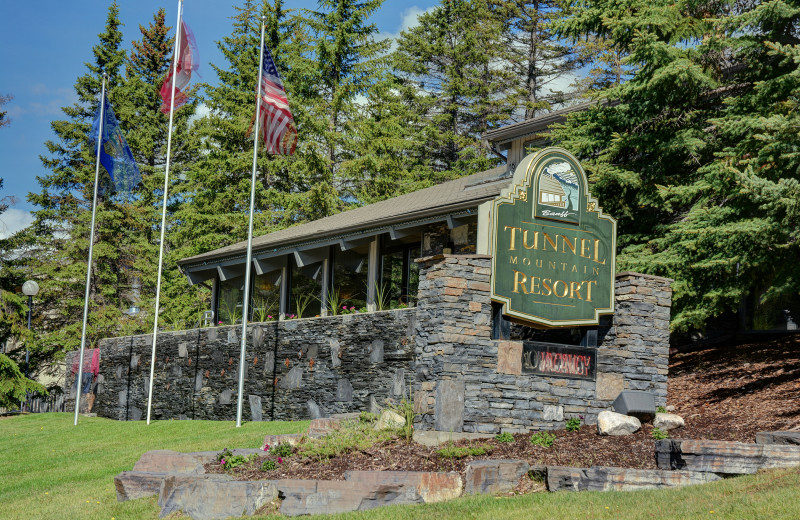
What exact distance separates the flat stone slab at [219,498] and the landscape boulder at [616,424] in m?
4.28

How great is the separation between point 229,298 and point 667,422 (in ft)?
51.9

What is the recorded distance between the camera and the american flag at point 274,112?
642 inches

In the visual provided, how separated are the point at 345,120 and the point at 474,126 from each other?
6.07m

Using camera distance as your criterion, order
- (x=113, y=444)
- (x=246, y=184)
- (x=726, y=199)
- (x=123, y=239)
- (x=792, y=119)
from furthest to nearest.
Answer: (x=123, y=239) → (x=246, y=184) → (x=113, y=444) → (x=726, y=199) → (x=792, y=119)

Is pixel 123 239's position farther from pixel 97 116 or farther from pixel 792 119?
pixel 792 119

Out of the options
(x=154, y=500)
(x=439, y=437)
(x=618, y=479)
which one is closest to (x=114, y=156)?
(x=154, y=500)

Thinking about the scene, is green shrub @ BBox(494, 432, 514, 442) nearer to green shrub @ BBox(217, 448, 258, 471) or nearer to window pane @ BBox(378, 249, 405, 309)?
green shrub @ BBox(217, 448, 258, 471)

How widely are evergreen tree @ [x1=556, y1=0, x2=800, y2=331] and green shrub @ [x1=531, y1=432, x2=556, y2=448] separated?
3927mm

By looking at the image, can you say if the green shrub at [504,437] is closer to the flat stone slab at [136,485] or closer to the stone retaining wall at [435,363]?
the stone retaining wall at [435,363]

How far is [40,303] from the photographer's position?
35875 millimetres

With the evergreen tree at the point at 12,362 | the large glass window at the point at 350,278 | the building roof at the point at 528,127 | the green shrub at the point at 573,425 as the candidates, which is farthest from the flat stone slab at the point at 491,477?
the evergreen tree at the point at 12,362

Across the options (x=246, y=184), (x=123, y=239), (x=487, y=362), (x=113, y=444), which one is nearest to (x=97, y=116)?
(x=113, y=444)

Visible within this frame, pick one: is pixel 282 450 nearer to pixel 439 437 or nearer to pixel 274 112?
pixel 439 437

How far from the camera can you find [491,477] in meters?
8.12
